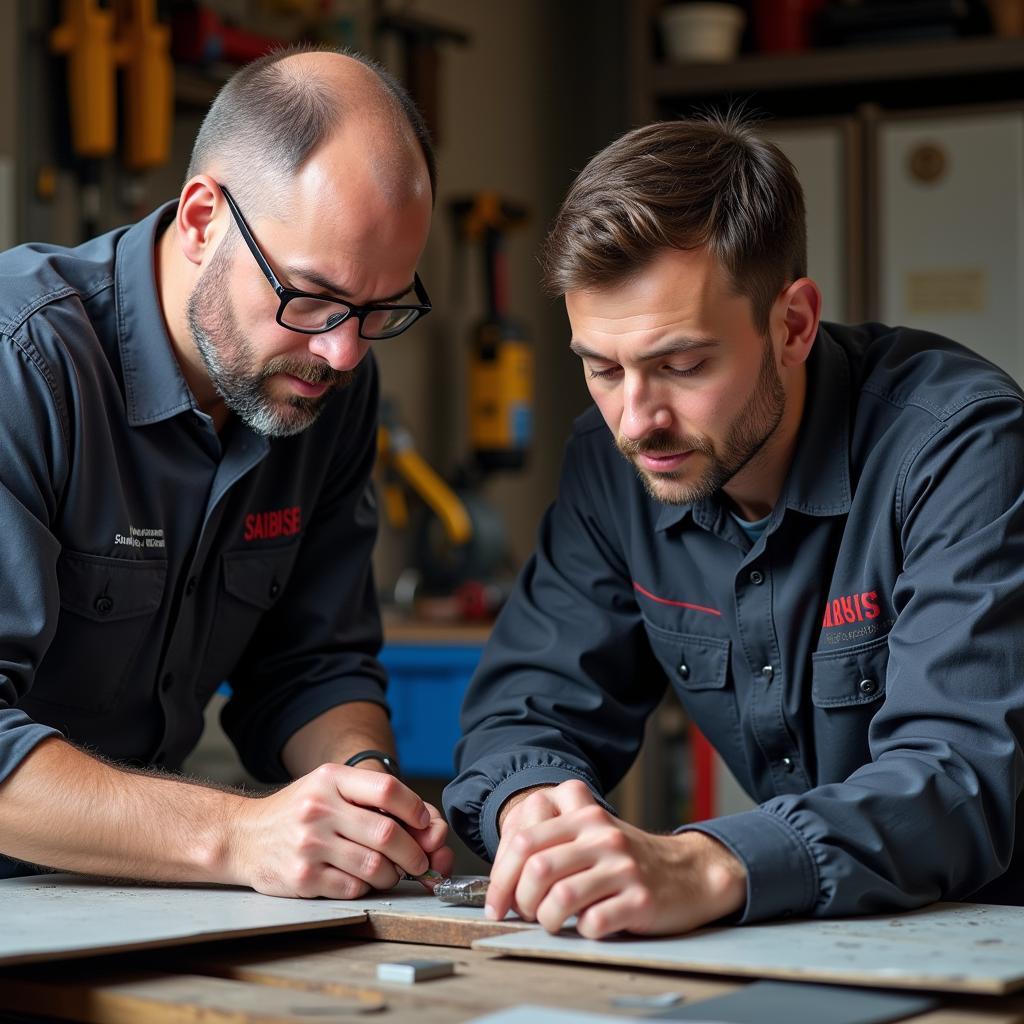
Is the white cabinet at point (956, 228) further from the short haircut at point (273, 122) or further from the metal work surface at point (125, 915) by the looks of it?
the metal work surface at point (125, 915)

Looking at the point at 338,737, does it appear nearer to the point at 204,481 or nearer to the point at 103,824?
the point at 204,481

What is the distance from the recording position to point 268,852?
4.38 ft

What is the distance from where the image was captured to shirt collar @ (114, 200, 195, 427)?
1612 millimetres

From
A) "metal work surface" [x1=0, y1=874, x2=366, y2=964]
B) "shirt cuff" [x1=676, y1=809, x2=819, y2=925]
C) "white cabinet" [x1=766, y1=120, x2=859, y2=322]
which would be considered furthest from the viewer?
"white cabinet" [x1=766, y1=120, x2=859, y2=322]

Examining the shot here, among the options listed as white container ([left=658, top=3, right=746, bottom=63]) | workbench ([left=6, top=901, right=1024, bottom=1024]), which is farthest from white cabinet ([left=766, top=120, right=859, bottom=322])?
workbench ([left=6, top=901, right=1024, bottom=1024])

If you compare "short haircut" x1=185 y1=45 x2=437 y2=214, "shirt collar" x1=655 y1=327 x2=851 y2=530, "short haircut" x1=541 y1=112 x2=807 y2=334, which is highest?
"short haircut" x1=185 y1=45 x2=437 y2=214

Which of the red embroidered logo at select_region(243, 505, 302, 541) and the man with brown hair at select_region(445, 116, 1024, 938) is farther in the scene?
the red embroidered logo at select_region(243, 505, 302, 541)

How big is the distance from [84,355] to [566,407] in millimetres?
3466

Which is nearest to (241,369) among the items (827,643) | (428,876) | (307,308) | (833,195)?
(307,308)

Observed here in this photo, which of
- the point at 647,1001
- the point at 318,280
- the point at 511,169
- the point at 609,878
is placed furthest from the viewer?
the point at 511,169

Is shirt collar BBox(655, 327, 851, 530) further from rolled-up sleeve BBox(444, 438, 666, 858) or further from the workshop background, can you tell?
the workshop background

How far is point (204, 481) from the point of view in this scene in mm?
1674

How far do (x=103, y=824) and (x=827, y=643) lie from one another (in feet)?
2.36

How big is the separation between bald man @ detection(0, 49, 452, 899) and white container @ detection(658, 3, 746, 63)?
240 cm
